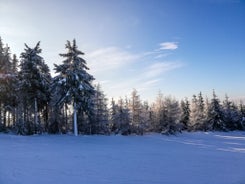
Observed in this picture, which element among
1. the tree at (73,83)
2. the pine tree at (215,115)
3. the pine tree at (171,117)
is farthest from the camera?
the pine tree at (215,115)

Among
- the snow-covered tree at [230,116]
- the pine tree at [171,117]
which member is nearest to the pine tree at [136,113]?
the pine tree at [171,117]

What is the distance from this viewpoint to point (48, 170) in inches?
456

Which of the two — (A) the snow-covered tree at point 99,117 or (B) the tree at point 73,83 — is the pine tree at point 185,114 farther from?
(B) the tree at point 73,83

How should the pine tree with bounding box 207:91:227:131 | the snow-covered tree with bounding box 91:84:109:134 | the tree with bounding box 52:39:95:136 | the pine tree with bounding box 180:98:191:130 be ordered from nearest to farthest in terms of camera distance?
the tree with bounding box 52:39:95:136 < the snow-covered tree with bounding box 91:84:109:134 < the pine tree with bounding box 207:91:227:131 < the pine tree with bounding box 180:98:191:130

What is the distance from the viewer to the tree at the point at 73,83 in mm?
32716

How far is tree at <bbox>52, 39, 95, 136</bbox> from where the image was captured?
1288 inches

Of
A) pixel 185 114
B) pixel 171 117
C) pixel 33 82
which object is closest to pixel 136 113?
pixel 171 117

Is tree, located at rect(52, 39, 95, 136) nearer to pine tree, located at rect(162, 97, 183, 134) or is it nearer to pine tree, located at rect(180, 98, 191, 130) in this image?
pine tree, located at rect(162, 97, 183, 134)

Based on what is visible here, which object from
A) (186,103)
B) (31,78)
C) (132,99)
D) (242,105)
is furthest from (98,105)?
(242,105)

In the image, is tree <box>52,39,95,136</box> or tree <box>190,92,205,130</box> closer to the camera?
tree <box>52,39,95,136</box>

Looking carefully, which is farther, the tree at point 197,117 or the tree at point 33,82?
the tree at point 197,117

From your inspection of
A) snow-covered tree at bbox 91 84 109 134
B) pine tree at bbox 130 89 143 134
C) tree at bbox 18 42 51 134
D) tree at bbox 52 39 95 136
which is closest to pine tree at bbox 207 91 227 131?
pine tree at bbox 130 89 143 134

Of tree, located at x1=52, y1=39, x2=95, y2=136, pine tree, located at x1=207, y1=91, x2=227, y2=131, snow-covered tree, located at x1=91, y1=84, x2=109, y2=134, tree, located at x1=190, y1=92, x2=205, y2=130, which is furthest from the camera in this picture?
tree, located at x1=190, y1=92, x2=205, y2=130

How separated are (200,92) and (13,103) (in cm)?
5284
